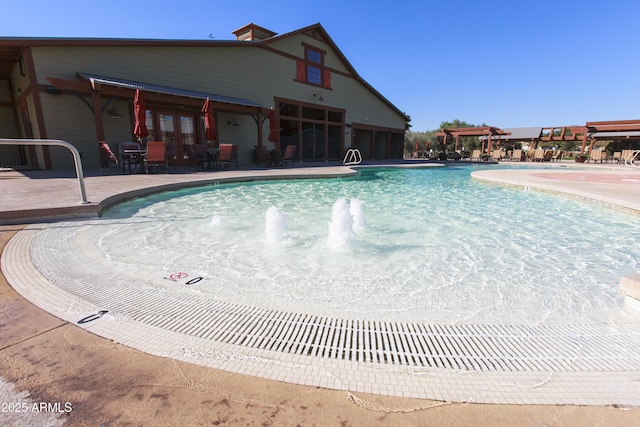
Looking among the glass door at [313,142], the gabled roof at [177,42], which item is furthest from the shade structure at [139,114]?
the glass door at [313,142]

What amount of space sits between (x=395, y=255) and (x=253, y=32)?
49.2 feet

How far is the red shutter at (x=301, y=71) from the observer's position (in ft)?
51.6

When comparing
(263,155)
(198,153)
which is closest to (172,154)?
(198,153)

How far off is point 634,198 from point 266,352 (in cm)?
749

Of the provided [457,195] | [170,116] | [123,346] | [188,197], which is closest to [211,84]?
[170,116]

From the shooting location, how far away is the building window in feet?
52.2

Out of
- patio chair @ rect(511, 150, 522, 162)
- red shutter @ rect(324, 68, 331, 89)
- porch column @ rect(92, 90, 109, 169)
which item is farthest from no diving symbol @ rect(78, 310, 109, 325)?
patio chair @ rect(511, 150, 522, 162)

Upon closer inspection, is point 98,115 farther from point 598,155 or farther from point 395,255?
point 598,155

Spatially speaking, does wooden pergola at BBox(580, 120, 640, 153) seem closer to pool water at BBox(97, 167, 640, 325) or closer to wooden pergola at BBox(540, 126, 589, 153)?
Answer: wooden pergola at BBox(540, 126, 589, 153)

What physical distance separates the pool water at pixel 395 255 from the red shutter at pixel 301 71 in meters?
11.6

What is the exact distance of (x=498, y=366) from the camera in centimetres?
153

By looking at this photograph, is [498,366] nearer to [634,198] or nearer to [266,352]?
[266,352]

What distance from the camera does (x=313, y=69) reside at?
16.5 meters

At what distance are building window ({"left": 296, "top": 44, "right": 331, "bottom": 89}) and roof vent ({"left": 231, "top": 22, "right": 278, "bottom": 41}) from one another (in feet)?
6.46
